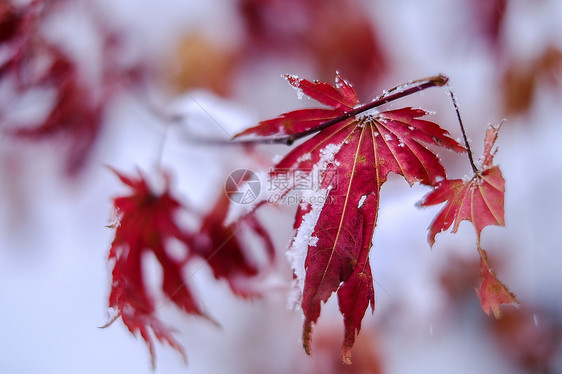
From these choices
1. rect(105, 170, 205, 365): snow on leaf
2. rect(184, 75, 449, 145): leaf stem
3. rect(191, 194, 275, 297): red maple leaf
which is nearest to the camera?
rect(184, 75, 449, 145): leaf stem

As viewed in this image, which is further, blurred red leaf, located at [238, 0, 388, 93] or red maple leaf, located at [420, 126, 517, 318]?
blurred red leaf, located at [238, 0, 388, 93]

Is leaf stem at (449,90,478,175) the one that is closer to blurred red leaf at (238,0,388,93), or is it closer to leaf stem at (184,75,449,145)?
leaf stem at (184,75,449,145)

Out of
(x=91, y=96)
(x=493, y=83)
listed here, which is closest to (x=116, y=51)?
(x=91, y=96)

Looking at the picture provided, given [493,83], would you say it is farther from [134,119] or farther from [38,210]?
[38,210]

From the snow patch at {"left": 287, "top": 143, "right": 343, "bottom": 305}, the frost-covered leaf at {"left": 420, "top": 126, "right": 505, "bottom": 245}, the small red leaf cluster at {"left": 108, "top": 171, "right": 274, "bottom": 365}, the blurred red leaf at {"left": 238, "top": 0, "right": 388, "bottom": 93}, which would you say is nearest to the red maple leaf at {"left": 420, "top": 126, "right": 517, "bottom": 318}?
the frost-covered leaf at {"left": 420, "top": 126, "right": 505, "bottom": 245}

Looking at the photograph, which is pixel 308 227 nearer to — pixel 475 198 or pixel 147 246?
pixel 475 198

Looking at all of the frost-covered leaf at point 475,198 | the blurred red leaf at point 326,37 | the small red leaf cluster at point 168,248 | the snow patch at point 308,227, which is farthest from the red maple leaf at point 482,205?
the blurred red leaf at point 326,37
